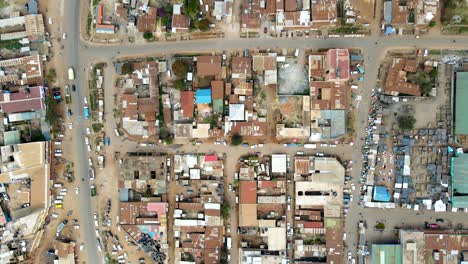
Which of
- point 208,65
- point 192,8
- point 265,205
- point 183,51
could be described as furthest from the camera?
point 183,51

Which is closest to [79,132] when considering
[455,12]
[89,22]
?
[89,22]

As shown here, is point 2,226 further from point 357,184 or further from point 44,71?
point 357,184

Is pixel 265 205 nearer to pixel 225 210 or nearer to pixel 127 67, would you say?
pixel 225 210

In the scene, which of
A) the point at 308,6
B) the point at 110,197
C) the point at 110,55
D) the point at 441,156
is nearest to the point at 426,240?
the point at 441,156

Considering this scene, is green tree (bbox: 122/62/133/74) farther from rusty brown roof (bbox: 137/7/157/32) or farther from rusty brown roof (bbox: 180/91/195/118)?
rusty brown roof (bbox: 180/91/195/118)

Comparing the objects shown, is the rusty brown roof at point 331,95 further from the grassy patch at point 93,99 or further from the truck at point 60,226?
the truck at point 60,226

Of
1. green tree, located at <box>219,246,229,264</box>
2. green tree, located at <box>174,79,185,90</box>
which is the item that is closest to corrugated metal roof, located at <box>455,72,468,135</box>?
green tree, located at <box>219,246,229,264</box>

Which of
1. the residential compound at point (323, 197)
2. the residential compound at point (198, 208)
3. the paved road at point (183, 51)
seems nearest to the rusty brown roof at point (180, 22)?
the paved road at point (183, 51)
